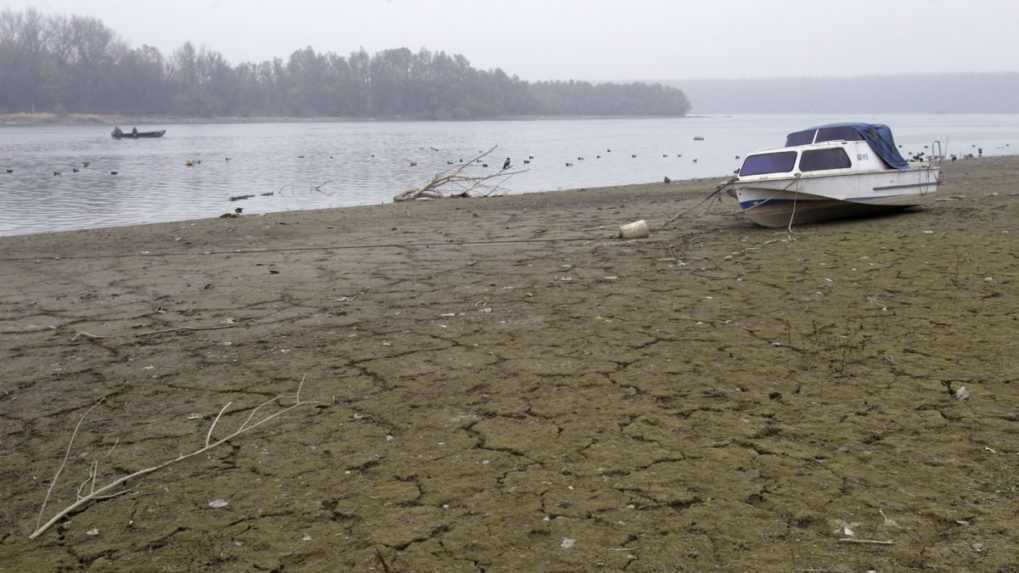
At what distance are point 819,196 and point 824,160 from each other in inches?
28.6

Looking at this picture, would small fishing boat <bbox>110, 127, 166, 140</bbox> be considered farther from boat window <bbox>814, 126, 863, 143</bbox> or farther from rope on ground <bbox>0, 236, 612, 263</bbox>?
boat window <bbox>814, 126, 863, 143</bbox>

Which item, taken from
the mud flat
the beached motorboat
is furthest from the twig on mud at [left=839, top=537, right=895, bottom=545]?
the beached motorboat

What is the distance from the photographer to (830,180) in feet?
43.4

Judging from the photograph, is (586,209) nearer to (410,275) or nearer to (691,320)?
(410,275)

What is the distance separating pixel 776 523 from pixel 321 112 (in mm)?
143871

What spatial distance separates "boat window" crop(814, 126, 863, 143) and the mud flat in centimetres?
383

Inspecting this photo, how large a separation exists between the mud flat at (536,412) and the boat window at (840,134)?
3831mm

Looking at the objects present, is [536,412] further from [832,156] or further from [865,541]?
[832,156]

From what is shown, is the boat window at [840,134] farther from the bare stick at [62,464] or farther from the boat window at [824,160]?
the bare stick at [62,464]

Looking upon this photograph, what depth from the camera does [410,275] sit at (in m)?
10.1

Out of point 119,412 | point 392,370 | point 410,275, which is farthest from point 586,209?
point 119,412

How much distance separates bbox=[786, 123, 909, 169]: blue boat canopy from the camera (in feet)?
46.6

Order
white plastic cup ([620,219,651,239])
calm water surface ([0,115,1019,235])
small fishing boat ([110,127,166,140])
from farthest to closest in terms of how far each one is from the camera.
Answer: small fishing boat ([110,127,166,140]), calm water surface ([0,115,1019,235]), white plastic cup ([620,219,651,239])

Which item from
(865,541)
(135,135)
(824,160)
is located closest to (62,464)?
(865,541)
